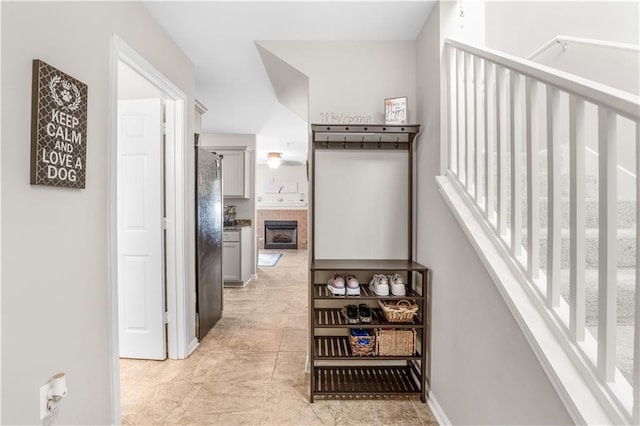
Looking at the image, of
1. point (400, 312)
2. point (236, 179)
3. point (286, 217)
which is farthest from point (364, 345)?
point (286, 217)

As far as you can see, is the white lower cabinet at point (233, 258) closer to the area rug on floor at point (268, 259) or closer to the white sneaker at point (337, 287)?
the area rug on floor at point (268, 259)

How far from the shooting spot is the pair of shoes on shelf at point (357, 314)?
198cm

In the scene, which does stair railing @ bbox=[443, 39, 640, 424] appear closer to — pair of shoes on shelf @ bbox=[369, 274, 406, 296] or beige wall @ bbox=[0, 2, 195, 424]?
pair of shoes on shelf @ bbox=[369, 274, 406, 296]

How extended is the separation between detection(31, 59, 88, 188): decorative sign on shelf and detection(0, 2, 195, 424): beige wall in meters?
0.03

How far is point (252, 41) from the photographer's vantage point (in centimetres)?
230

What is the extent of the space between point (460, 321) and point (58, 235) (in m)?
1.88

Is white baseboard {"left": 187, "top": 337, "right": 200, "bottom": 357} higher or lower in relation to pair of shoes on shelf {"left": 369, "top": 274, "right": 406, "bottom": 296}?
lower

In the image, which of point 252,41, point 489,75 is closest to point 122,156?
point 252,41

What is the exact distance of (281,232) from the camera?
30.3ft

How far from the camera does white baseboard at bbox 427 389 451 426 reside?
1.70 m

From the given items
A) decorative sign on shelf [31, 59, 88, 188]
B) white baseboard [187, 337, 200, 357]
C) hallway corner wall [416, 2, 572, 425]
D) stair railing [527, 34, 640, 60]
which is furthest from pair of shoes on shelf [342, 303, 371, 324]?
stair railing [527, 34, 640, 60]

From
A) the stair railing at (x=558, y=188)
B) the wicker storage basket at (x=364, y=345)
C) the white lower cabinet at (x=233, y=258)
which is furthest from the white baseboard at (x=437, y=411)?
the white lower cabinet at (x=233, y=258)

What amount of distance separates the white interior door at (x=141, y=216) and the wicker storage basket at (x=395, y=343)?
169 centimetres

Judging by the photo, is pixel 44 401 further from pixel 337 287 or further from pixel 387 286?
pixel 387 286
